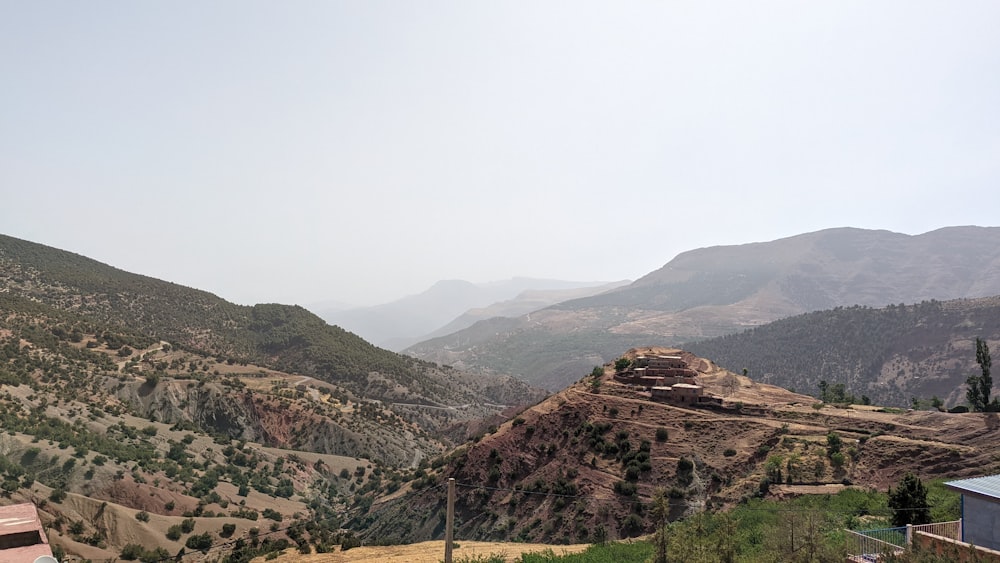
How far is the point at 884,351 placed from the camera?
480ft

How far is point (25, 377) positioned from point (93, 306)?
46.2 metres

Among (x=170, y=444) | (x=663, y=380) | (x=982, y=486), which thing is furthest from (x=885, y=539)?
(x=170, y=444)

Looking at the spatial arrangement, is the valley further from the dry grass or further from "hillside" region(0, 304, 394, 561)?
the dry grass

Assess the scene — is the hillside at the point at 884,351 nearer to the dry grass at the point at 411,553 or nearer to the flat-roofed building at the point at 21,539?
the dry grass at the point at 411,553

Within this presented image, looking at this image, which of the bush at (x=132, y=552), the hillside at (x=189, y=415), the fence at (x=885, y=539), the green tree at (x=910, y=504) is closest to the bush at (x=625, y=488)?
the green tree at (x=910, y=504)

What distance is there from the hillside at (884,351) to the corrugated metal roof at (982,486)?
5051 inches

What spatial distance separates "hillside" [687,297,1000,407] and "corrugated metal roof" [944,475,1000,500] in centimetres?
12829

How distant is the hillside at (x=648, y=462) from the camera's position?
3572 cm

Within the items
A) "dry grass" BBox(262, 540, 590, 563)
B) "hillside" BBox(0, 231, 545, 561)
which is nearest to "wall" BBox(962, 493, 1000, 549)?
"dry grass" BBox(262, 540, 590, 563)

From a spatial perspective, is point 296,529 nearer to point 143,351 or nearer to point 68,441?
point 68,441

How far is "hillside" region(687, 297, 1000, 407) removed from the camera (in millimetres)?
129625

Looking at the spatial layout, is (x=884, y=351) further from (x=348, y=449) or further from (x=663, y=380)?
(x=348, y=449)

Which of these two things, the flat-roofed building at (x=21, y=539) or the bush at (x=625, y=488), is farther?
the bush at (x=625, y=488)

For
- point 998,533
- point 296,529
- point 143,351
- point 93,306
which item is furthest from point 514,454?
point 93,306
